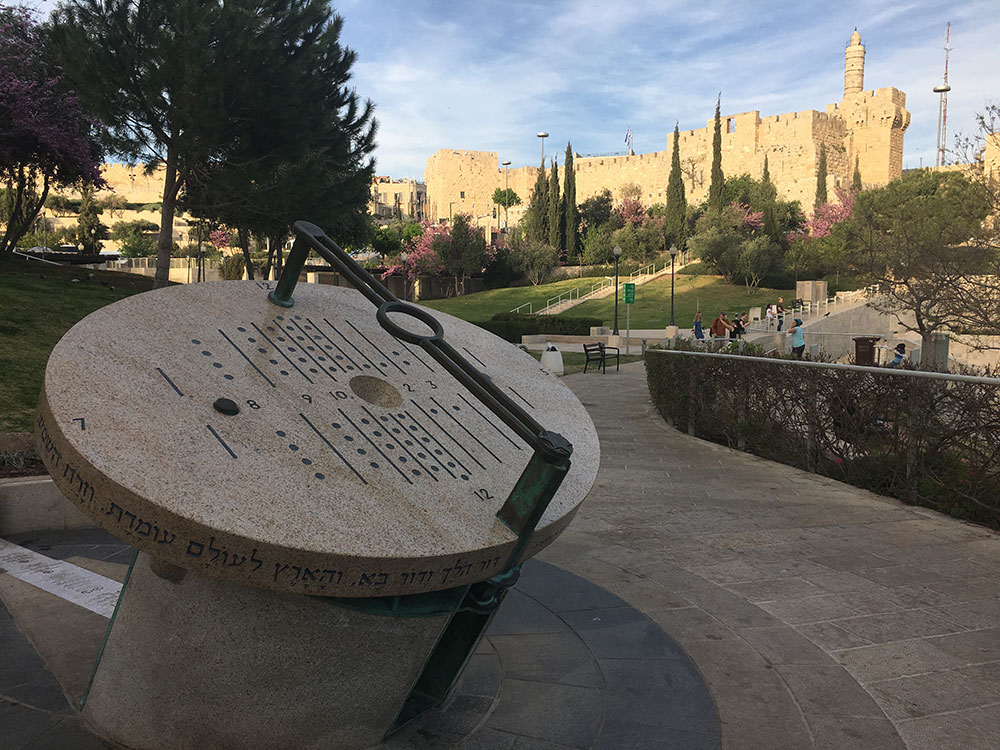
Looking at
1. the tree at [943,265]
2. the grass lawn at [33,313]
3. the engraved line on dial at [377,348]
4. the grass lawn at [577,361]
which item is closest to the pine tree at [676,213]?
the tree at [943,265]

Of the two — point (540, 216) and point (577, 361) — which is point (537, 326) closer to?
point (577, 361)

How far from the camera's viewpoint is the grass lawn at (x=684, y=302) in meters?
33.4

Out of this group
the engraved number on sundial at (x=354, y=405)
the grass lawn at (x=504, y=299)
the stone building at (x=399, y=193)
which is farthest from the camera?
the stone building at (x=399, y=193)

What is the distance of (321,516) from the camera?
1.99 m

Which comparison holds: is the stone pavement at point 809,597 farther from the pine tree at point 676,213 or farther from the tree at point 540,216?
the tree at point 540,216

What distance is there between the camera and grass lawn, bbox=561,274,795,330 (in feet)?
110

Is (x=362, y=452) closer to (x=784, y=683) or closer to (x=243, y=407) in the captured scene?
(x=243, y=407)

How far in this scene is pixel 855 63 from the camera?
75188mm

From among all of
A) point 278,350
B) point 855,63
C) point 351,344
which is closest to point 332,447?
point 278,350

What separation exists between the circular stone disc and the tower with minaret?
85.2 meters

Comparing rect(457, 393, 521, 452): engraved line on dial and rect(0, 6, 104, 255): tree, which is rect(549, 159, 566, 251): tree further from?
rect(457, 393, 521, 452): engraved line on dial

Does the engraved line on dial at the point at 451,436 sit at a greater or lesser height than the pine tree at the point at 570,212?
lesser

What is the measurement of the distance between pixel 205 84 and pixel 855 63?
80.8m

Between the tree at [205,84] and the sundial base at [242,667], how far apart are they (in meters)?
11.9
